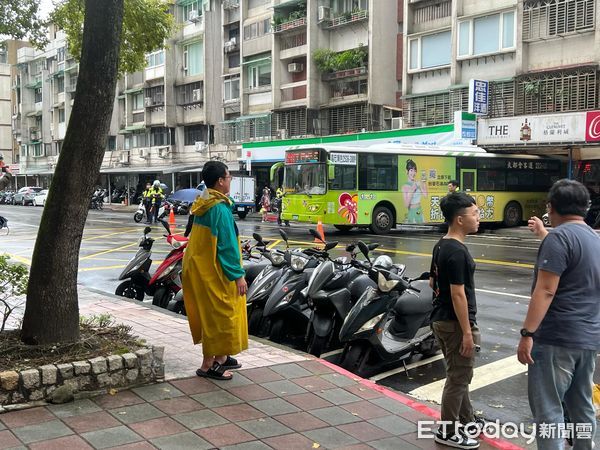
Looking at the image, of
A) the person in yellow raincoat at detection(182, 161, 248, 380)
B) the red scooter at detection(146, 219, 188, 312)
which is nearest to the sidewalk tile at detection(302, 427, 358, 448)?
the person in yellow raincoat at detection(182, 161, 248, 380)

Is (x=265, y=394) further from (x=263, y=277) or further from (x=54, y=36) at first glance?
(x=54, y=36)

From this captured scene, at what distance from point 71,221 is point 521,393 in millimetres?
3948

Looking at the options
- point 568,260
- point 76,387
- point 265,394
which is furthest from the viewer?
point 265,394

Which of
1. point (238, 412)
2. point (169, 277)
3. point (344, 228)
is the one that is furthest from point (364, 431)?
point (344, 228)

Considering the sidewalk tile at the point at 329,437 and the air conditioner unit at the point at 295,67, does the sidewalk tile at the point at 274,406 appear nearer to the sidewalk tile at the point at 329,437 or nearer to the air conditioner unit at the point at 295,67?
the sidewalk tile at the point at 329,437

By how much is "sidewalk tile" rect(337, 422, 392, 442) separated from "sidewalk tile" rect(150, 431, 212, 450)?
3.12 feet

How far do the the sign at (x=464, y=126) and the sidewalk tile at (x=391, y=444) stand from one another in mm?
21122

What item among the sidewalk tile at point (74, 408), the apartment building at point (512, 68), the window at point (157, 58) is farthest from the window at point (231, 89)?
the sidewalk tile at point (74, 408)

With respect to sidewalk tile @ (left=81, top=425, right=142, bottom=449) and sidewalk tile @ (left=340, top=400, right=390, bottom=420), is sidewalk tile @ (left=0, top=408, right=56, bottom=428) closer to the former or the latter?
sidewalk tile @ (left=81, top=425, right=142, bottom=449)

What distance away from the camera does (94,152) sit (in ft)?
15.9

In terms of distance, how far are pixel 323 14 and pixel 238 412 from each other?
31911 mm

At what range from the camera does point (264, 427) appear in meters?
4.13

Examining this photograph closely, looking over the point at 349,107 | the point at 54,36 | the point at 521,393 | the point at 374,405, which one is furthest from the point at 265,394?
the point at 54,36

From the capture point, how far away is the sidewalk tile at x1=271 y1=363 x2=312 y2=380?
5248mm
